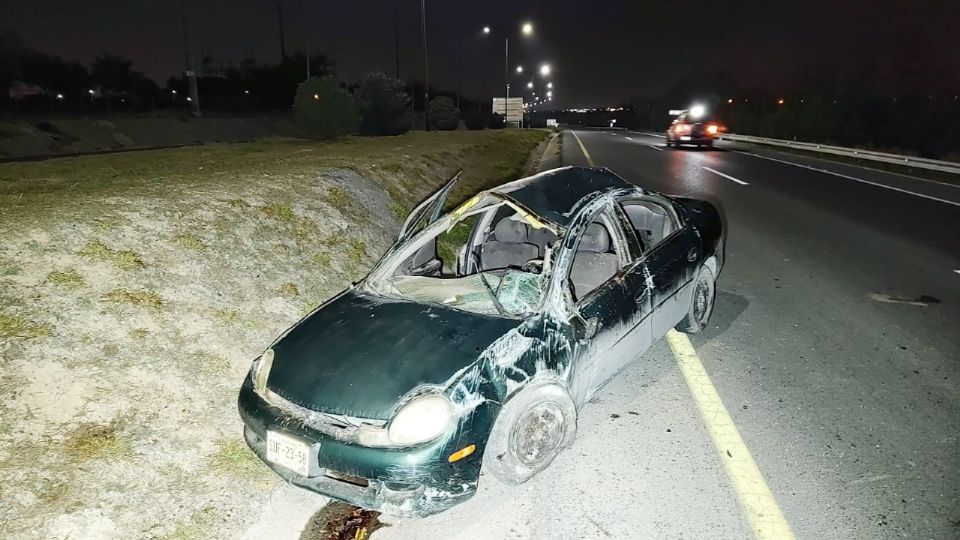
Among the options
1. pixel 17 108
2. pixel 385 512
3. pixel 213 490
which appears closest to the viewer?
pixel 385 512

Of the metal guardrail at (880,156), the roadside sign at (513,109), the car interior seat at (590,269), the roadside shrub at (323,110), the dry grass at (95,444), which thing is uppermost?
the roadside sign at (513,109)

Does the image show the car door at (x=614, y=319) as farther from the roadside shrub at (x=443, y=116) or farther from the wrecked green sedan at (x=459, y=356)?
the roadside shrub at (x=443, y=116)

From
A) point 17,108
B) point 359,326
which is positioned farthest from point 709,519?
point 17,108

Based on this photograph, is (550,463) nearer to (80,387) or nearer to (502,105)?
(80,387)

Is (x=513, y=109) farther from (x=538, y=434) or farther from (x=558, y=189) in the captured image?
(x=538, y=434)

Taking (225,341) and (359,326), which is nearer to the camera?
(359,326)

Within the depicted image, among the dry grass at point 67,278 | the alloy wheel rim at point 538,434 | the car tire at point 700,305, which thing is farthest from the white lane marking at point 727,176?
the dry grass at point 67,278

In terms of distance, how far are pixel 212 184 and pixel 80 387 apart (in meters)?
4.13

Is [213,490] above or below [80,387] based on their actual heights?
below

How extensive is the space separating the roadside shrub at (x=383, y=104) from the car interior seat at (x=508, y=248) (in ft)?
124

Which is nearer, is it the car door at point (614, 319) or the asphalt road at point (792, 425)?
the asphalt road at point (792, 425)

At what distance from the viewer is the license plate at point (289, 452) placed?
289cm

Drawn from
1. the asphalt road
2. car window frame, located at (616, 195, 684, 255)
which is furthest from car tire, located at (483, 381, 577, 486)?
car window frame, located at (616, 195, 684, 255)

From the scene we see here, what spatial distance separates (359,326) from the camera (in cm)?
353
